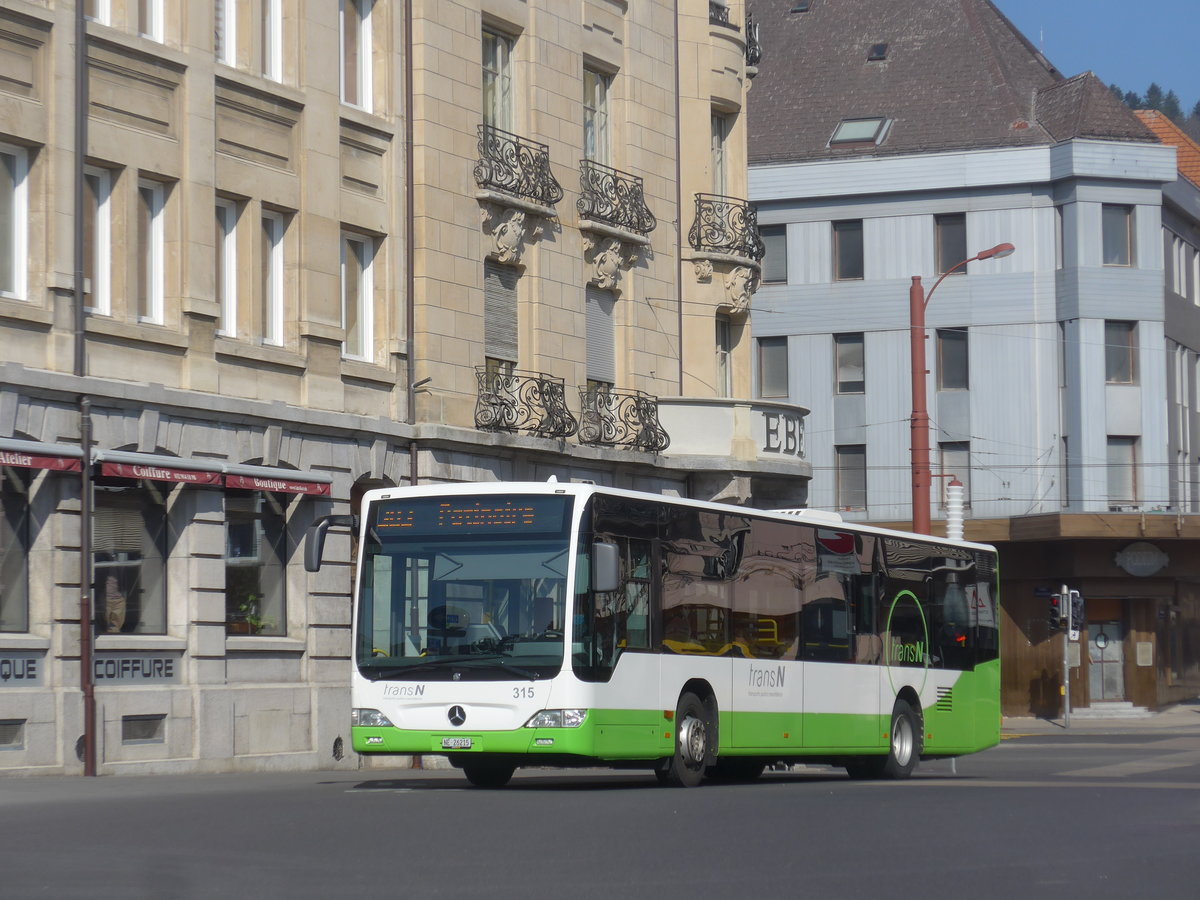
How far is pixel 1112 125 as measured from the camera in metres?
52.2

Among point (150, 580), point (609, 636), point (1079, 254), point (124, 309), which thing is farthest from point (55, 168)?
point (1079, 254)

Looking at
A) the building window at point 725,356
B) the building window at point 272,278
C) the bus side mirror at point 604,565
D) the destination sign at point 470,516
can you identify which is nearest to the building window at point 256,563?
the building window at point 272,278

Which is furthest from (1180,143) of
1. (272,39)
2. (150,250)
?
(150,250)

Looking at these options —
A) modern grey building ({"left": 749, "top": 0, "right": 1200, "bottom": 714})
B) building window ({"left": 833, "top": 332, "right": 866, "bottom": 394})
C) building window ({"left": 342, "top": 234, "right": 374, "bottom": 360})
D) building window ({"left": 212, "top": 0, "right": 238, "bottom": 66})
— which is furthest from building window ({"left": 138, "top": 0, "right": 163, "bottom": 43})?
building window ({"left": 833, "top": 332, "right": 866, "bottom": 394})

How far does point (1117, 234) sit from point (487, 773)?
118ft

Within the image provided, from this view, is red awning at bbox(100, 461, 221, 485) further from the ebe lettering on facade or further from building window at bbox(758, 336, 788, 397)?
building window at bbox(758, 336, 788, 397)

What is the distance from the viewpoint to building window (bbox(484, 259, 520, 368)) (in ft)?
98.2

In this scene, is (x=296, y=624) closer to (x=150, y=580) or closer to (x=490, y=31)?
(x=150, y=580)

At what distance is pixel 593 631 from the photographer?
18.2 m

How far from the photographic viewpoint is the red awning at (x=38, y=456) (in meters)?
20.6

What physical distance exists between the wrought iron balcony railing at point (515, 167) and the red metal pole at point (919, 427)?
6.07 metres

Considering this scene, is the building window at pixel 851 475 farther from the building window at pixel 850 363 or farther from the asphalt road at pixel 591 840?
the asphalt road at pixel 591 840

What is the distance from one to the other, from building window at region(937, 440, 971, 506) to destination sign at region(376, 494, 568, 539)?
34.8 metres

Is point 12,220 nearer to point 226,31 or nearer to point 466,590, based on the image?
point 226,31
